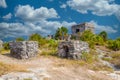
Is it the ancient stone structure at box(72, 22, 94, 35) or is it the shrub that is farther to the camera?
the ancient stone structure at box(72, 22, 94, 35)

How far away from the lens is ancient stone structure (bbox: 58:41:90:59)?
34.7 m

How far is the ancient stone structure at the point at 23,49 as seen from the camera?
109 feet

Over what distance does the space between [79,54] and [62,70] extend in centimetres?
687

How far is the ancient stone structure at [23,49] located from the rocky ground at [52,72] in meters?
0.87

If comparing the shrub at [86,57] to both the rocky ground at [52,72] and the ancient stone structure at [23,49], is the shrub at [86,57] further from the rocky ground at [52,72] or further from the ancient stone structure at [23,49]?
the ancient stone structure at [23,49]

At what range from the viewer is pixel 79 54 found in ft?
114

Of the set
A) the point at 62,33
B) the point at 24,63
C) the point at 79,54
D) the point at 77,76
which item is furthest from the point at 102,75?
the point at 62,33

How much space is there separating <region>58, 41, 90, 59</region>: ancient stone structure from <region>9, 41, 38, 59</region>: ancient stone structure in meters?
3.92

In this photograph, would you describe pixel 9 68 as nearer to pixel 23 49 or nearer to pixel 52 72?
pixel 52 72

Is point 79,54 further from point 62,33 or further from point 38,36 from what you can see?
point 62,33

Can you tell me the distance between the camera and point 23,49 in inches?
1308

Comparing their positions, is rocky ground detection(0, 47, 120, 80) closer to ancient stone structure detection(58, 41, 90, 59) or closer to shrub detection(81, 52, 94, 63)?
ancient stone structure detection(58, 41, 90, 59)

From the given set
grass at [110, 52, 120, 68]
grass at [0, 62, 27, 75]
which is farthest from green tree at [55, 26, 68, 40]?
grass at [0, 62, 27, 75]

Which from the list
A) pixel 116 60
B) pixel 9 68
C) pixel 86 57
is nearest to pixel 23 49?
pixel 9 68
